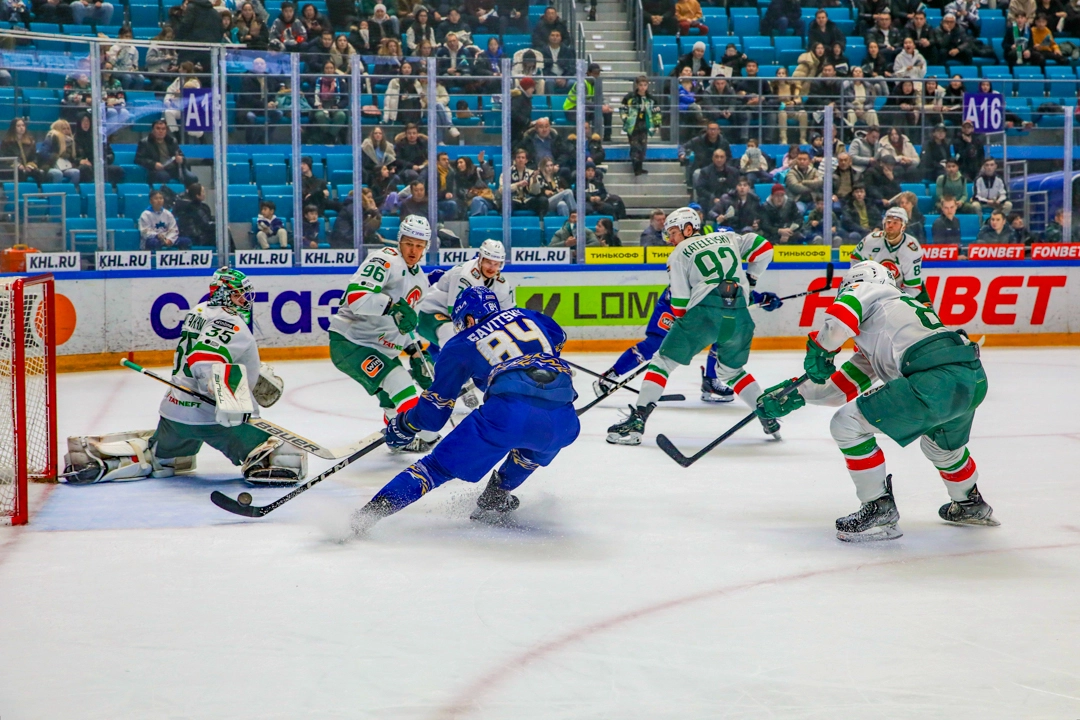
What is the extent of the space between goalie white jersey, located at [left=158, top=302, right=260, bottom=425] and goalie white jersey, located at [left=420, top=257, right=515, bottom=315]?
1.82 m

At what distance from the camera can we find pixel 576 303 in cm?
984

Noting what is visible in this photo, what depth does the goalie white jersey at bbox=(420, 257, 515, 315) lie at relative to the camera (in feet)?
21.6

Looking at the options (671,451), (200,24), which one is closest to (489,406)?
(671,451)

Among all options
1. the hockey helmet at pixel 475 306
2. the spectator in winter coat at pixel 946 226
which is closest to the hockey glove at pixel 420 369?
the hockey helmet at pixel 475 306

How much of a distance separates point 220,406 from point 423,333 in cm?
249

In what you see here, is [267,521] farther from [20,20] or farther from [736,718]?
[20,20]

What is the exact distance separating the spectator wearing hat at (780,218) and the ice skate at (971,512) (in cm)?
605

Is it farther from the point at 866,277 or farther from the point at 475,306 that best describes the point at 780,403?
the point at 475,306

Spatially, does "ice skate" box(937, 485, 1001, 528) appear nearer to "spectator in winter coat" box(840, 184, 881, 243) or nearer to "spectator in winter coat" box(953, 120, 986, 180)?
"spectator in winter coat" box(840, 184, 881, 243)

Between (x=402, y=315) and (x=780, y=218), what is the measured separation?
205 inches

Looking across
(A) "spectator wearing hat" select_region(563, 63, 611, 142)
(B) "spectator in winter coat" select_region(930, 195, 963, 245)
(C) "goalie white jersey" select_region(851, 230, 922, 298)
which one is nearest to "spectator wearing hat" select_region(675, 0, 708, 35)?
(A) "spectator wearing hat" select_region(563, 63, 611, 142)

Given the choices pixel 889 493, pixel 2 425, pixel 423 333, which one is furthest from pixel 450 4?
pixel 889 493

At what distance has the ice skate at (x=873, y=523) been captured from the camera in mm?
4055

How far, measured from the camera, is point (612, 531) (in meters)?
4.27
